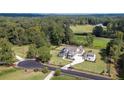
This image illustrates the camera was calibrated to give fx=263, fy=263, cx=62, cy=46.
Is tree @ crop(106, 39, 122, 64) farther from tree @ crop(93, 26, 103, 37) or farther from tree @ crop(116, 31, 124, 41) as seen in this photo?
tree @ crop(93, 26, 103, 37)

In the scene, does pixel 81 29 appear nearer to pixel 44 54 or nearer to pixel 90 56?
pixel 90 56

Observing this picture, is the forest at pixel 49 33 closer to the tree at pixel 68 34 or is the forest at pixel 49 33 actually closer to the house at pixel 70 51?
the tree at pixel 68 34

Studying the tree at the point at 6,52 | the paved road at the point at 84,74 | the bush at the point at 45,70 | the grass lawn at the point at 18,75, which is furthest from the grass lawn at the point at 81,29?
the tree at the point at 6,52

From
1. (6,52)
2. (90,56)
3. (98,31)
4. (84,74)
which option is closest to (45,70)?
(84,74)
